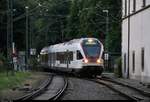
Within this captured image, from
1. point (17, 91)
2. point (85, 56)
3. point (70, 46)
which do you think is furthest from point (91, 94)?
point (70, 46)

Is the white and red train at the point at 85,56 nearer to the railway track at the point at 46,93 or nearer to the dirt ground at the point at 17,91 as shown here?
the dirt ground at the point at 17,91

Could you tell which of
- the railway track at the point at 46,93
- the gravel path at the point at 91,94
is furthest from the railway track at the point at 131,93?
the railway track at the point at 46,93

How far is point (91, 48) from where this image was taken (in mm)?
52531

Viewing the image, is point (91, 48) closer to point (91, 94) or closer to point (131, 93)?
point (131, 93)

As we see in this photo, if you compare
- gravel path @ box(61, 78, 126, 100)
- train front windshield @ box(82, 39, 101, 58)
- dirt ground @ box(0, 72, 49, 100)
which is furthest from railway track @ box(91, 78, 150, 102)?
train front windshield @ box(82, 39, 101, 58)

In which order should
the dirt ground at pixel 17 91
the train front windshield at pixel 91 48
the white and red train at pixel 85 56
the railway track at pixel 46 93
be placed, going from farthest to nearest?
1. the train front windshield at pixel 91 48
2. the white and red train at pixel 85 56
3. the dirt ground at pixel 17 91
4. the railway track at pixel 46 93

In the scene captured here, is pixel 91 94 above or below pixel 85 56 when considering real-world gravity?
below

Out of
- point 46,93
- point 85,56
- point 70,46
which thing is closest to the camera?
point 46,93

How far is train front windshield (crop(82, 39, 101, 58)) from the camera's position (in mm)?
52219

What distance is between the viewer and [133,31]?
4791 cm

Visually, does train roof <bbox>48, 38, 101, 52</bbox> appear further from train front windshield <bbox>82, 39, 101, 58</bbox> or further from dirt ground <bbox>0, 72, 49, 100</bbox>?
dirt ground <bbox>0, 72, 49, 100</bbox>

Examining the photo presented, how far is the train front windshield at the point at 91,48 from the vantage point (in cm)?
5222

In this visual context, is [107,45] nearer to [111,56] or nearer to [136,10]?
[111,56]

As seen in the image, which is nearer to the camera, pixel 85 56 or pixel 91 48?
pixel 85 56
